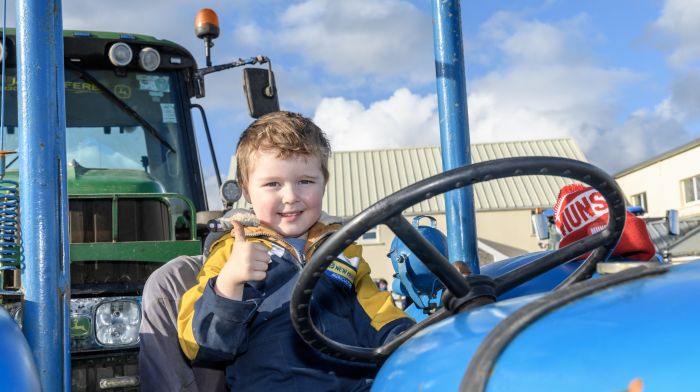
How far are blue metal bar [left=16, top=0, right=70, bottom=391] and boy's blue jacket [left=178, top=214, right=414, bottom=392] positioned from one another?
29 centimetres

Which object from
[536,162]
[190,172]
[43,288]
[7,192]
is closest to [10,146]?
[190,172]

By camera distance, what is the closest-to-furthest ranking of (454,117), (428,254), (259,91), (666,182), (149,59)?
(428,254) → (454,117) → (259,91) → (149,59) → (666,182)

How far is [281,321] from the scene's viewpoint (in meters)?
1.77

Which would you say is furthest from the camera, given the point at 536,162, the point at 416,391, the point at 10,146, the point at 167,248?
the point at 10,146

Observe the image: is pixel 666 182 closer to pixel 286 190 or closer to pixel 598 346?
pixel 286 190

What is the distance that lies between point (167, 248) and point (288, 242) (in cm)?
152

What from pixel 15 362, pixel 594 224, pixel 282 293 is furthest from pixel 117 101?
pixel 15 362

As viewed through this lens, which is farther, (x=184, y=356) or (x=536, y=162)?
(x=184, y=356)

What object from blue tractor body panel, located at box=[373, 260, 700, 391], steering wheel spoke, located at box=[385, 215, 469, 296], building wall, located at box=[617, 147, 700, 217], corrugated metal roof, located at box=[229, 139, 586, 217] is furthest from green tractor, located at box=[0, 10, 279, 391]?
building wall, located at box=[617, 147, 700, 217]

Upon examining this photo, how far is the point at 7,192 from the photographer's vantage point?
1.70m

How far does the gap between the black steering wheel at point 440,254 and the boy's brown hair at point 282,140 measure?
59 centimetres

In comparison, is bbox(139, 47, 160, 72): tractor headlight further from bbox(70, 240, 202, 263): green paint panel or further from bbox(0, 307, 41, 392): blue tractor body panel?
bbox(0, 307, 41, 392): blue tractor body panel

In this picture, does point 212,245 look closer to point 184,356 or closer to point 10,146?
point 184,356

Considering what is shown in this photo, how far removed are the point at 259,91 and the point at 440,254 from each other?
2311 millimetres
